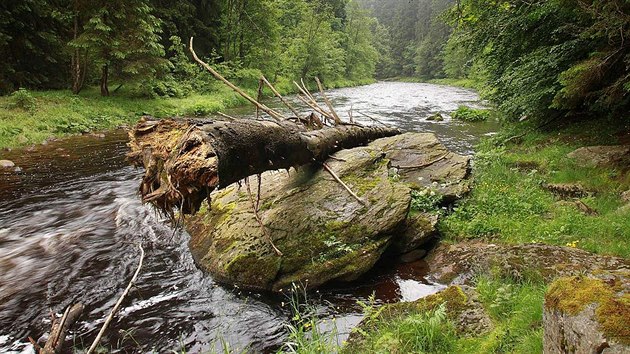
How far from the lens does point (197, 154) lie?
3898 mm

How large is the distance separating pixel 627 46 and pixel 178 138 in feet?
24.1

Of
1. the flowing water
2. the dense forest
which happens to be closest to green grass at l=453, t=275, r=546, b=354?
the flowing water

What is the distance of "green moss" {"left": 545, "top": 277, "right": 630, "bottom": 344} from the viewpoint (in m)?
2.15

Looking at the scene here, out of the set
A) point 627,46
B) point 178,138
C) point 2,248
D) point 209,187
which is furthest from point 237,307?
point 627,46

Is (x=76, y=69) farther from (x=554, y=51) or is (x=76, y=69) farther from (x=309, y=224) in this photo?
(x=554, y=51)

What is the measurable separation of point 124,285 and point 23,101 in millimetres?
13867

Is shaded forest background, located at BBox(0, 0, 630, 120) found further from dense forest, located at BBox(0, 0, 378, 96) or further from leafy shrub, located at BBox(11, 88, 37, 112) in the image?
leafy shrub, located at BBox(11, 88, 37, 112)

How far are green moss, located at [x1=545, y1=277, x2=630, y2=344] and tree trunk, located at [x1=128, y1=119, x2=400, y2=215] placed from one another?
297 cm

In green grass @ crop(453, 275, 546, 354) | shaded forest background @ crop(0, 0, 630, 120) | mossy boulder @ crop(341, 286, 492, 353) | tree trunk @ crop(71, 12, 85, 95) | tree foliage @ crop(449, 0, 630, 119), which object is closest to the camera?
green grass @ crop(453, 275, 546, 354)

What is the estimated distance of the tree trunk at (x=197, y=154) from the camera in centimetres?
385

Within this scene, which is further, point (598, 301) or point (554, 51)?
point (554, 51)

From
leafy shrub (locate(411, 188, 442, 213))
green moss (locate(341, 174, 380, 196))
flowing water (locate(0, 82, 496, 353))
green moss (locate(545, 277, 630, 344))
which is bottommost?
flowing water (locate(0, 82, 496, 353))

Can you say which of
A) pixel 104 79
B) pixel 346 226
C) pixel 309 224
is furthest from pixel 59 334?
pixel 104 79

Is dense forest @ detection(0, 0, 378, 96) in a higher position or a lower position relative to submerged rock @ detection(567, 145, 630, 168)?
higher
